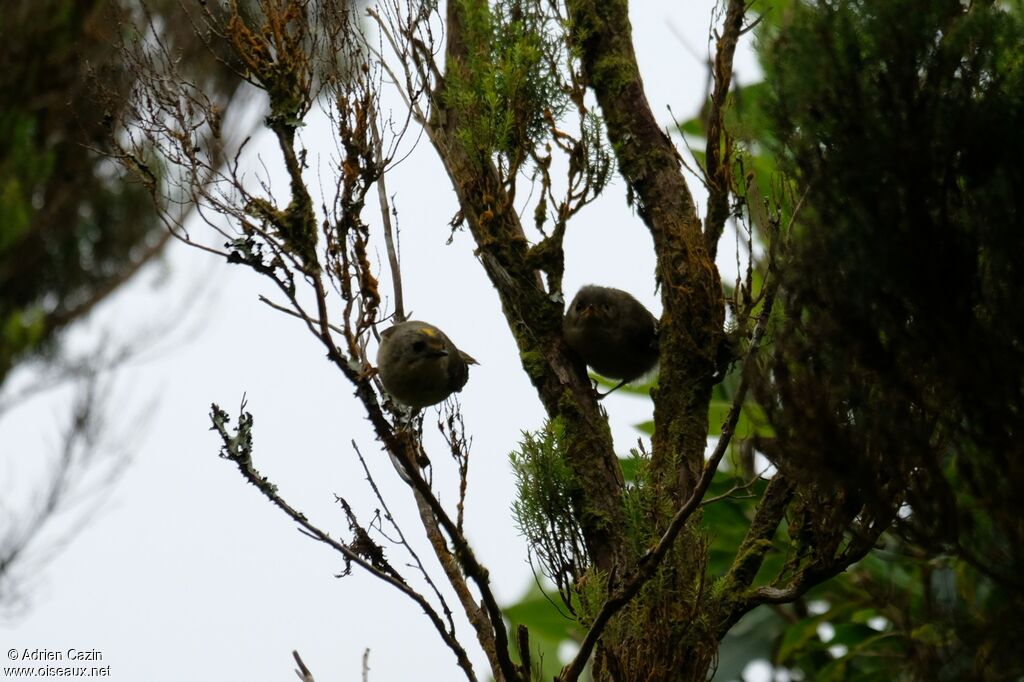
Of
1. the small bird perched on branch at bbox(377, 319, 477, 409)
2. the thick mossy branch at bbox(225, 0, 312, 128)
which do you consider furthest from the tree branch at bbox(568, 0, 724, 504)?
the thick mossy branch at bbox(225, 0, 312, 128)

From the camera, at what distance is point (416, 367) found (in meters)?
4.46

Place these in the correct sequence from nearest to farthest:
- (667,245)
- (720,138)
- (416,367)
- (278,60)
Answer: (278,60) < (720,138) < (667,245) < (416,367)

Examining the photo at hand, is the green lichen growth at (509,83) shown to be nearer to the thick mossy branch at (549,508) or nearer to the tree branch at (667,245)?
the tree branch at (667,245)

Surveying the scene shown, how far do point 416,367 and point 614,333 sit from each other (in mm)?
826

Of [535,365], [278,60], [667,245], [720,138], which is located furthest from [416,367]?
[278,60]

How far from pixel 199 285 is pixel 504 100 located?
9.25m

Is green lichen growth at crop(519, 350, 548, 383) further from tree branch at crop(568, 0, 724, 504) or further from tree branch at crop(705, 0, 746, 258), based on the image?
tree branch at crop(705, 0, 746, 258)

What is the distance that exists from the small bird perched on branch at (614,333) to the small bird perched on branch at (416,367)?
21.8 inches

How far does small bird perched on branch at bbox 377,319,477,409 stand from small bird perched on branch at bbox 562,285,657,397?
0.55m

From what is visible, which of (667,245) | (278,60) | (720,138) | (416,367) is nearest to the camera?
(278,60)

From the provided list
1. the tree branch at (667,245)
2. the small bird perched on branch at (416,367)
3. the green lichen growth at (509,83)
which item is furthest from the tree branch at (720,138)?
the small bird perched on branch at (416,367)

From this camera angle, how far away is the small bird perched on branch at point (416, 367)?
438 cm

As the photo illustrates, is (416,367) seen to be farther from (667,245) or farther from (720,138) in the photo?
(720,138)

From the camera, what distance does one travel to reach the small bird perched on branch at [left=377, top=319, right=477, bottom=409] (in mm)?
4383
